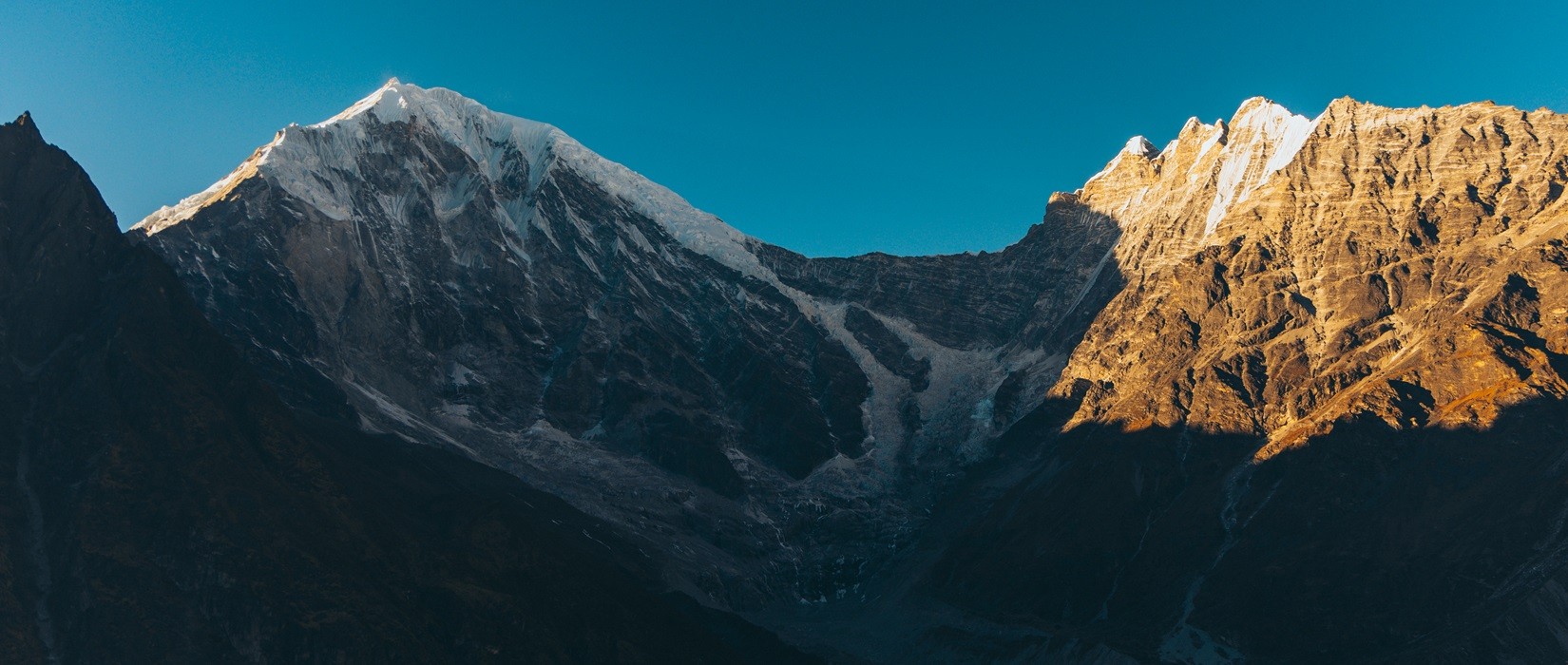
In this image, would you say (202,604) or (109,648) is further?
(202,604)

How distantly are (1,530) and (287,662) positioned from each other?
1605 inches

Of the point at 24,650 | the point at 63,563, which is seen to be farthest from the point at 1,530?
the point at 24,650

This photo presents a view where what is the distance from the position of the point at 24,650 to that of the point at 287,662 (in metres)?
30.5

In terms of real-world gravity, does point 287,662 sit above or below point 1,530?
below

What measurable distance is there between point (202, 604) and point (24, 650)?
22.1 m

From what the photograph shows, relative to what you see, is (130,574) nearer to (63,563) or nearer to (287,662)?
(63,563)

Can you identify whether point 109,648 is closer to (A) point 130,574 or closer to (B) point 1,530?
(A) point 130,574

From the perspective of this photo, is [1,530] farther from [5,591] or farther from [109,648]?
[109,648]

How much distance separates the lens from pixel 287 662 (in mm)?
198375

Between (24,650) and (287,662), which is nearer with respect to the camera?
(24,650)

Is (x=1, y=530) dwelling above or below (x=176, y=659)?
above

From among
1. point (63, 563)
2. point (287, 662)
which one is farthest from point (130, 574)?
point (287, 662)

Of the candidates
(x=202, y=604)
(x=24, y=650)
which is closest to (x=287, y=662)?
(x=202, y=604)

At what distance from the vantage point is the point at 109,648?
187875mm
